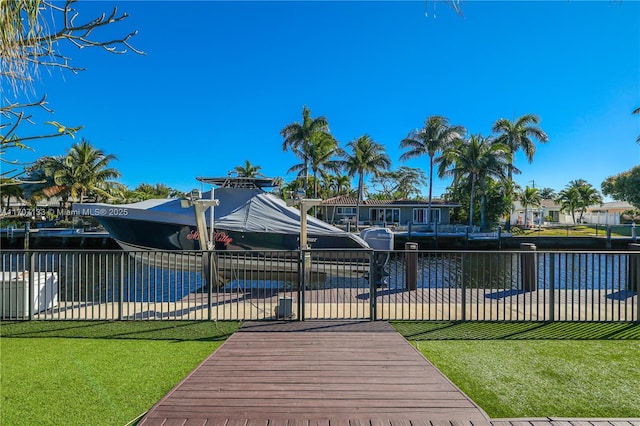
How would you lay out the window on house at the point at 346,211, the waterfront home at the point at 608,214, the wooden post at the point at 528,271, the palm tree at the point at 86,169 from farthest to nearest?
1. the waterfront home at the point at 608,214
2. the window on house at the point at 346,211
3. the palm tree at the point at 86,169
4. the wooden post at the point at 528,271

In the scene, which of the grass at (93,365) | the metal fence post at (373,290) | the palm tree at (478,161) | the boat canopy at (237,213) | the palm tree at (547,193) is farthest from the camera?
the palm tree at (547,193)

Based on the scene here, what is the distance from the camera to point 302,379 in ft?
10.1

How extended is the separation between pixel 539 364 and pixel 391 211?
3202 centimetres

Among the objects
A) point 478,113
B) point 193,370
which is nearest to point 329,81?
point 478,113

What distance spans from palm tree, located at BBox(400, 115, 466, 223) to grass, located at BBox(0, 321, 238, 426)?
101 feet

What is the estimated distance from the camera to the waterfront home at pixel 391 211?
34188 millimetres

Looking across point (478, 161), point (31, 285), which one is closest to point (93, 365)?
point (31, 285)

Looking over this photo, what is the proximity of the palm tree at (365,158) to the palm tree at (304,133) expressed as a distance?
328 centimetres

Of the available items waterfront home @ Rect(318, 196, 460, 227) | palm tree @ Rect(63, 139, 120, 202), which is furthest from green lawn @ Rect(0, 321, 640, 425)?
palm tree @ Rect(63, 139, 120, 202)

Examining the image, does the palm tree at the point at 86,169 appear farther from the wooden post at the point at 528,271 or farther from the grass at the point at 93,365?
the wooden post at the point at 528,271

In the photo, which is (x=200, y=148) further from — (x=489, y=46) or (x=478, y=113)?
(x=489, y=46)

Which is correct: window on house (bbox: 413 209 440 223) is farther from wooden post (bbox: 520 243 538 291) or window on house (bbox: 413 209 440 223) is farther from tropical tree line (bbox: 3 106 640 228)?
wooden post (bbox: 520 243 538 291)

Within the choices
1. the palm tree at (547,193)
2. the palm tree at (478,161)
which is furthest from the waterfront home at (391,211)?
the palm tree at (547,193)

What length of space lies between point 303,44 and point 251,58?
3.32 m
